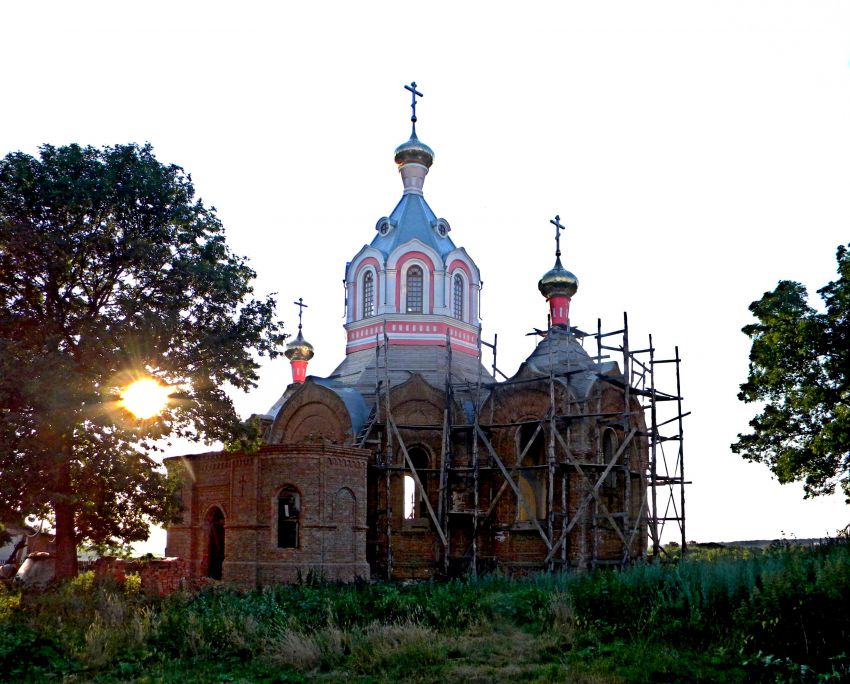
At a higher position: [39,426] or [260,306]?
[260,306]

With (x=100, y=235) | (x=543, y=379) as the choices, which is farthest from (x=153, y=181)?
(x=543, y=379)

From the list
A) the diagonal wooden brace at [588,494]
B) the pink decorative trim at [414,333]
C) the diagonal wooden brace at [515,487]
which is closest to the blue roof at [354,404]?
the pink decorative trim at [414,333]

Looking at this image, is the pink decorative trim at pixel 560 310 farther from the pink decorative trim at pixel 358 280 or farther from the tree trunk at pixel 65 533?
the tree trunk at pixel 65 533

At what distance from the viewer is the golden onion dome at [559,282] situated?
22.8 metres

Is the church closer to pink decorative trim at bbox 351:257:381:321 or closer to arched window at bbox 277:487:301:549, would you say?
arched window at bbox 277:487:301:549

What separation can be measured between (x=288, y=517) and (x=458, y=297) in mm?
8324

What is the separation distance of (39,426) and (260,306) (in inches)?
179

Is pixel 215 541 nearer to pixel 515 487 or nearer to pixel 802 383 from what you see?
pixel 515 487

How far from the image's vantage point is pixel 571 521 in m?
18.0

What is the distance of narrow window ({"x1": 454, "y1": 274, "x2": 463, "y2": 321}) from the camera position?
23766mm

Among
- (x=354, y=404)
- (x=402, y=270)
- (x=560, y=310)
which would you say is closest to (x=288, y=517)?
(x=354, y=404)

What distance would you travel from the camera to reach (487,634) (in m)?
10.6

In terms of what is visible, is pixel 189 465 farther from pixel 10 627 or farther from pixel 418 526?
pixel 10 627

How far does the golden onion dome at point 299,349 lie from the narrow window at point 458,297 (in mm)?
7547
